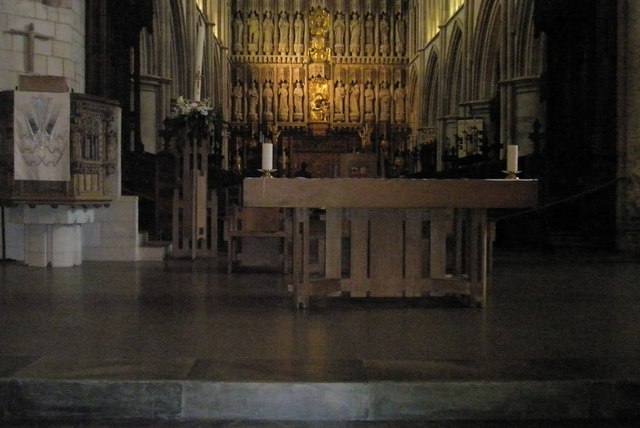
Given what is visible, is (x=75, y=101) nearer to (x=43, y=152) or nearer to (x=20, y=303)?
(x=43, y=152)

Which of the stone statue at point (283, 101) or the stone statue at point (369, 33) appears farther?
the stone statue at point (369, 33)

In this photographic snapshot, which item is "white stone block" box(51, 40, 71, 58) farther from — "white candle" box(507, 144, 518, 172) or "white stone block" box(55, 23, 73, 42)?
"white candle" box(507, 144, 518, 172)

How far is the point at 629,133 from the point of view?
10.2m

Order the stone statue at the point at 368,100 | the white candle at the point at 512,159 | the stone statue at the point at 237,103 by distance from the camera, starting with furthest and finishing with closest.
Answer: the stone statue at the point at 368,100 < the stone statue at the point at 237,103 < the white candle at the point at 512,159

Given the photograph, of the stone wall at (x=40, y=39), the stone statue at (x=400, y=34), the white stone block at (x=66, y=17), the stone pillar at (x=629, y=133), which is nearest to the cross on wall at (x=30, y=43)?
the stone wall at (x=40, y=39)

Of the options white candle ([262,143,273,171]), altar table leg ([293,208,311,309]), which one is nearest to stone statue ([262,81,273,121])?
white candle ([262,143,273,171])

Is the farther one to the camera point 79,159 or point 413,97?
point 413,97

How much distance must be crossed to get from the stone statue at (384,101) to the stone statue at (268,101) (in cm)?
415

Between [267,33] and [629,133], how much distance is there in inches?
797

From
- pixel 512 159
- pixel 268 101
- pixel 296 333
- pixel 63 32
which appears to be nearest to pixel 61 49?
pixel 63 32

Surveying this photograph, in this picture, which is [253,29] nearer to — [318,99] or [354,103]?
[318,99]

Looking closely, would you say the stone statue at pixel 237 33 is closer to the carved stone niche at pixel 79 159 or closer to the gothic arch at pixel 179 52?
the gothic arch at pixel 179 52

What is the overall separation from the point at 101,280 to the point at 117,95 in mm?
5239

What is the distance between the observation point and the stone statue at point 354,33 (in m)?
28.6
